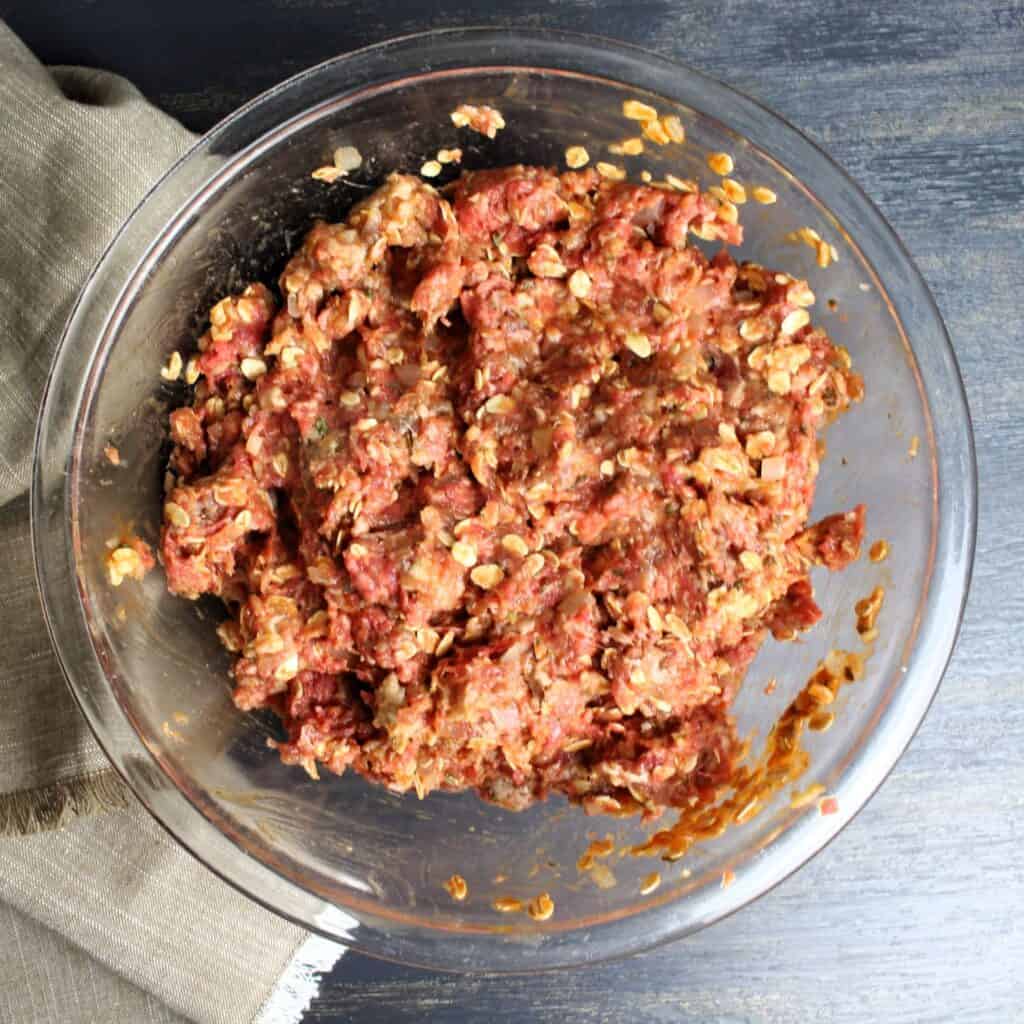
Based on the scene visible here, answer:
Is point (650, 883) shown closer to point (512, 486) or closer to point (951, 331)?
point (512, 486)

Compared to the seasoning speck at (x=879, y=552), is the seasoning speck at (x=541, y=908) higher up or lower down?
lower down

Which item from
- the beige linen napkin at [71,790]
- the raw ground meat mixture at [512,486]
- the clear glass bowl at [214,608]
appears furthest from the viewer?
the beige linen napkin at [71,790]

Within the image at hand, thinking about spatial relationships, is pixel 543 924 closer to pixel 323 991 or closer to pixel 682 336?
pixel 323 991

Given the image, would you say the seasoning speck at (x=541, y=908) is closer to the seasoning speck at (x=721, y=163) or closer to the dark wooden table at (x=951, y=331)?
the dark wooden table at (x=951, y=331)

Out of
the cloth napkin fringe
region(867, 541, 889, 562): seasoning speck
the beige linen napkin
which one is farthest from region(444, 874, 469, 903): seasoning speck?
region(867, 541, 889, 562): seasoning speck

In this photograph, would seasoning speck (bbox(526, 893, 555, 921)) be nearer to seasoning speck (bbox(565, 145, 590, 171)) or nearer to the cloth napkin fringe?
the cloth napkin fringe

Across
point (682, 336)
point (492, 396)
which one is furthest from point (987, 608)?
point (492, 396)

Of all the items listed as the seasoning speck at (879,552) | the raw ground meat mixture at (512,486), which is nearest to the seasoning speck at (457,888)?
the raw ground meat mixture at (512,486)
